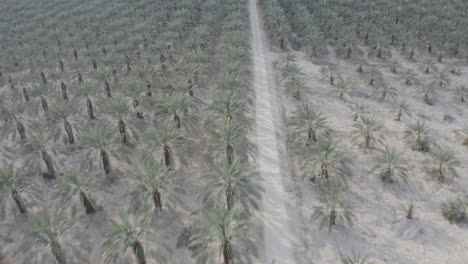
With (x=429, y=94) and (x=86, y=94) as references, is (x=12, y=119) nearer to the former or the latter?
(x=86, y=94)

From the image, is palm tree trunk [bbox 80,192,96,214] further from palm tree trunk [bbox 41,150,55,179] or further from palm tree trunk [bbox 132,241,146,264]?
palm tree trunk [bbox 132,241,146,264]

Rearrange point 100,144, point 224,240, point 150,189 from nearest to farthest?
point 224,240, point 150,189, point 100,144

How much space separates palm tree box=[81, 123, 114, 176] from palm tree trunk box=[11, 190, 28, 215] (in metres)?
3.98

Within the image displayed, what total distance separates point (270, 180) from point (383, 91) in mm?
14724

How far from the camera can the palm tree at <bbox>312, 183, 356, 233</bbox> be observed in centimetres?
1688

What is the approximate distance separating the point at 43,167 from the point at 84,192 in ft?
17.8

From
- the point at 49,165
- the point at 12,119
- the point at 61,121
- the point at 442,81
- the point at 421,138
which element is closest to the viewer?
the point at 49,165

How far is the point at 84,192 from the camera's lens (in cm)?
1781

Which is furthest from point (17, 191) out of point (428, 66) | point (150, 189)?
point (428, 66)

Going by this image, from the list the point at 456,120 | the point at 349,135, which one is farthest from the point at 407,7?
the point at 349,135

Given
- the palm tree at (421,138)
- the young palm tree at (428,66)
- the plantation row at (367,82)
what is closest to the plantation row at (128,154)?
the plantation row at (367,82)

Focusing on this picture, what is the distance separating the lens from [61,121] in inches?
943

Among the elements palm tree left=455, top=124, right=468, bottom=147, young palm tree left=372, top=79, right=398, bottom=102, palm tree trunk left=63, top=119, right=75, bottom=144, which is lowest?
palm tree left=455, top=124, right=468, bottom=147

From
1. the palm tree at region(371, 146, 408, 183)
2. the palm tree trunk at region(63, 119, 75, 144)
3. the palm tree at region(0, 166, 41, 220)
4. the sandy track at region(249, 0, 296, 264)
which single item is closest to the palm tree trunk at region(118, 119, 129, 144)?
the palm tree trunk at region(63, 119, 75, 144)
